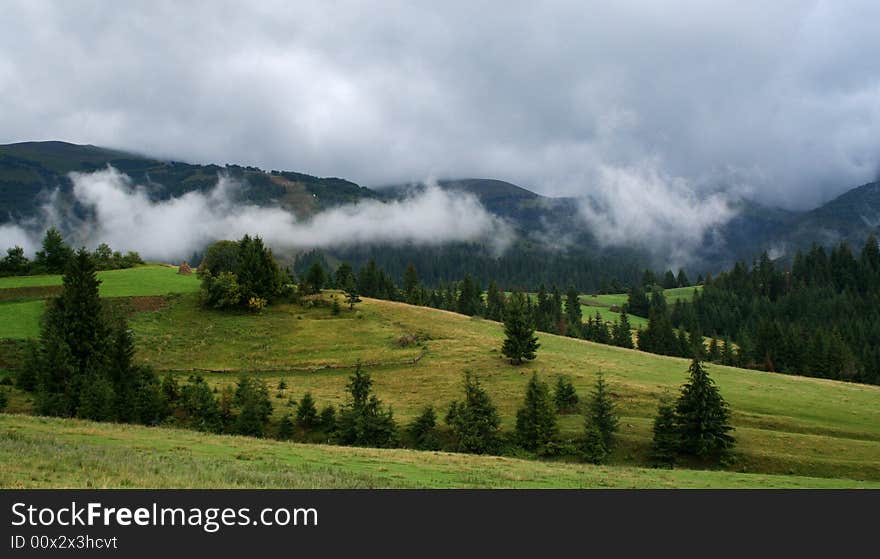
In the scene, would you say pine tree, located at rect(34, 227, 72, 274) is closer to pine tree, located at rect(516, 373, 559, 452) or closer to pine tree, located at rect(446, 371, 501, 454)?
pine tree, located at rect(446, 371, 501, 454)

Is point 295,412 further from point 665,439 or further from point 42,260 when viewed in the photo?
point 42,260

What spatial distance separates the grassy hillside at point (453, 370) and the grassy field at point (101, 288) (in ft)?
2.32

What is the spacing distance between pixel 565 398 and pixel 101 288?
264ft

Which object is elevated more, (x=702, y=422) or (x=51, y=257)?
(x=51, y=257)

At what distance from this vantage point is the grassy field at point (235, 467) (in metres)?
15.4

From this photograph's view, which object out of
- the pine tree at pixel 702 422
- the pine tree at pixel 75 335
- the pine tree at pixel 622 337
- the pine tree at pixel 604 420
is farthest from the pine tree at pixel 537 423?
the pine tree at pixel 622 337

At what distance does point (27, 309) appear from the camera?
74.7 m

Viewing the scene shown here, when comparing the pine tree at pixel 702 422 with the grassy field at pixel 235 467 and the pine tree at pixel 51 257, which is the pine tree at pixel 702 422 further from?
the pine tree at pixel 51 257

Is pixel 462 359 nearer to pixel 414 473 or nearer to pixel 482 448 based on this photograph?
pixel 482 448

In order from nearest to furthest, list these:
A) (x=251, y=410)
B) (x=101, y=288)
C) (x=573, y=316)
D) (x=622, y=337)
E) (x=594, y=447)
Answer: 1. (x=594, y=447)
2. (x=251, y=410)
3. (x=101, y=288)
4. (x=622, y=337)
5. (x=573, y=316)

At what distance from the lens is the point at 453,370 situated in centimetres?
6066

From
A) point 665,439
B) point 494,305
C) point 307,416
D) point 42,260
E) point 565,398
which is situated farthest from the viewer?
point 494,305

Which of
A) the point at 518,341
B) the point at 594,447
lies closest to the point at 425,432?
the point at 594,447
